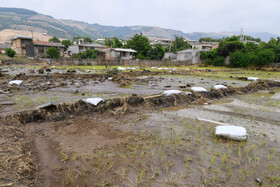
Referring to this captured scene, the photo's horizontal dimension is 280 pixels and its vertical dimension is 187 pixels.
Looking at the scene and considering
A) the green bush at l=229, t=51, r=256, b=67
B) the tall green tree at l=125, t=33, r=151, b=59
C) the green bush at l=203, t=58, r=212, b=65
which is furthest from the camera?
the tall green tree at l=125, t=33, r=151, b=59

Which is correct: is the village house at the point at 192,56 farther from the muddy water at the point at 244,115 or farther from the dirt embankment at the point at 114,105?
the muddy water at the point at 244,115

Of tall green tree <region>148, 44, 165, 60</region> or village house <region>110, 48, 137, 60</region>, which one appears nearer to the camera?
village house <region>110, 48, 137, 60</region>

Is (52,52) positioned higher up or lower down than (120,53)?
lower down

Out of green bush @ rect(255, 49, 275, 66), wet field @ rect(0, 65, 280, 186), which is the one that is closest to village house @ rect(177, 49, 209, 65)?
green bush @ rect(255, 49, 275, 66)

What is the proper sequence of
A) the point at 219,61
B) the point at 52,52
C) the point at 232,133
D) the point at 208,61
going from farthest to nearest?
the point at 208,61, the point at 52,52, the point at 219,61, the point at 232,133

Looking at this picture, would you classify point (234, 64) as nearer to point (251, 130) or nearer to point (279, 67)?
point (279, 67)

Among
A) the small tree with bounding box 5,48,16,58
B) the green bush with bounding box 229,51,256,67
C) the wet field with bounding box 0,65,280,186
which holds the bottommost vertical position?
the wet field with bounding box 0,65,280,186

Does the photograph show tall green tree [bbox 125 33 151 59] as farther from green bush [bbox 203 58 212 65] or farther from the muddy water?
the muddy water

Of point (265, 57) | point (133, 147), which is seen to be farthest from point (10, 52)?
point (265, 57)

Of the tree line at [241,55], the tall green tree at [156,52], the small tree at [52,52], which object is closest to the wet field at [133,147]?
the tree line at [241,55]

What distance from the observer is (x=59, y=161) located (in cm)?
321

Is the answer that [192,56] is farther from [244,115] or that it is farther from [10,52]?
[10,52]

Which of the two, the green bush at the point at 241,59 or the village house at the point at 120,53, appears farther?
the village house at the point at 120,53

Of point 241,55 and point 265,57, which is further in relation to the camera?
point 241,55
